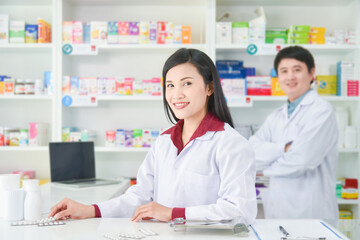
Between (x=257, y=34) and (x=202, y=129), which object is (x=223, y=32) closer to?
(x=257, y=34)

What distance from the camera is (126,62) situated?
419cm

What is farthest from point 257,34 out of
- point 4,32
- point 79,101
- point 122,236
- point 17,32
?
point 122,236

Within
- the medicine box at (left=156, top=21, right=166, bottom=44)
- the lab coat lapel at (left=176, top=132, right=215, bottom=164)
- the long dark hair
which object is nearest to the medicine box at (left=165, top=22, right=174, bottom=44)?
the medicine box at (left=156, top=21, right=166, bottom=44)

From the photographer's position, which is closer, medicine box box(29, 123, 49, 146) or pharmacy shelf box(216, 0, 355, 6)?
medicine box box(29, 123, 49, 146)

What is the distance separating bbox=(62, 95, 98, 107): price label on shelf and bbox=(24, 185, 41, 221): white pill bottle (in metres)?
2.08

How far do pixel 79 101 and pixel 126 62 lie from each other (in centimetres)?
70

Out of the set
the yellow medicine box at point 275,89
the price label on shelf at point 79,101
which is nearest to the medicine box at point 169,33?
the price label on shelf at point 79,101

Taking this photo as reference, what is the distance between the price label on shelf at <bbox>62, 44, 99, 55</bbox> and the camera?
3.77m

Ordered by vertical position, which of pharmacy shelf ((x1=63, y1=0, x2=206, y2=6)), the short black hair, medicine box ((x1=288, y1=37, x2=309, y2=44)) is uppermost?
pharmacy shelf ((x1=63, y1=0, x2=206, y2=6))

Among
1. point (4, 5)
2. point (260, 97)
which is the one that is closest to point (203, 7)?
point (260, 97)

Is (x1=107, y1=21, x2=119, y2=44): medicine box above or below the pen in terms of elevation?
above

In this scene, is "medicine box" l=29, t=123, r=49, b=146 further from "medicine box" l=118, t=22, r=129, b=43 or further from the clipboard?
the clipboard

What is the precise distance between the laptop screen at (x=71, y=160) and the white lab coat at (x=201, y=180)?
1.40m

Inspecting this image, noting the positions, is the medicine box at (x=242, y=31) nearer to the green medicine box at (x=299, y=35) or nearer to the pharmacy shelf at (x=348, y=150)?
the green medicine box at (x=299, y=35)
